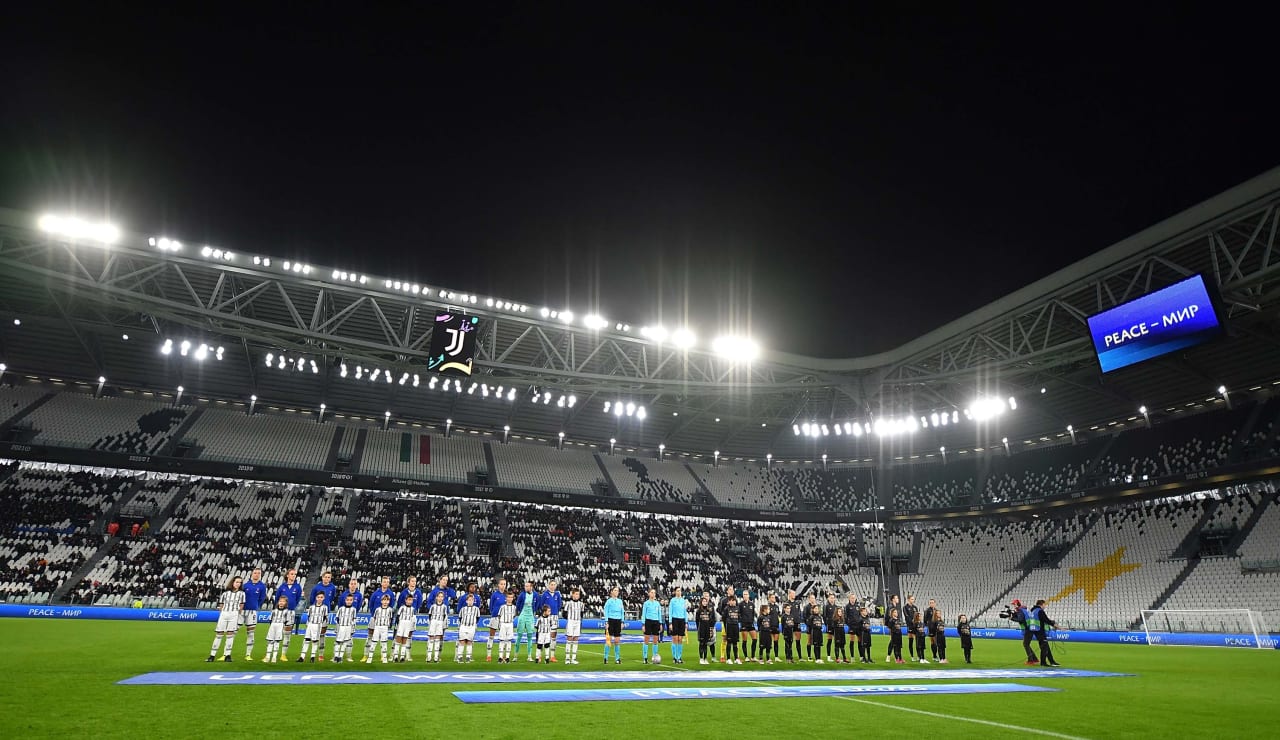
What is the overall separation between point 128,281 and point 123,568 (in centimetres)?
1334

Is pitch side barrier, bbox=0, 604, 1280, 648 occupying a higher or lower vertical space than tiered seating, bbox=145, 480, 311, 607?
lower

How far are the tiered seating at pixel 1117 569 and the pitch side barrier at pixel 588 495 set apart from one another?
4.86ft

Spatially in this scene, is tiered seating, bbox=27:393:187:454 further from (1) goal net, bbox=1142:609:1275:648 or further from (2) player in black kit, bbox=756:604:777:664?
(1) goal net, bbox=1142:609:1275:648

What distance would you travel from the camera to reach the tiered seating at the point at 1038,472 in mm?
43094

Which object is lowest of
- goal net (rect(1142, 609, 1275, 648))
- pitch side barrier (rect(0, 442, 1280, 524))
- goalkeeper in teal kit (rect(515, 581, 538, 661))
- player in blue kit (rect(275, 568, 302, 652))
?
goal net (rect(1142, 609, 1275, 648))

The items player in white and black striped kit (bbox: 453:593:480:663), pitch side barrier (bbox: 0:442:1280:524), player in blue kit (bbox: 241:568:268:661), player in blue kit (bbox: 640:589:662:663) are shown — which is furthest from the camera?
pitch side barrier (bbox: 0:442:1280:524)

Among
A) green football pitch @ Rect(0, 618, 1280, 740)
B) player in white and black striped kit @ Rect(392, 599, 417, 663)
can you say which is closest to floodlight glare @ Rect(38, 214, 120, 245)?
green football pitch @ Rect(0, 618, 1280, 740)

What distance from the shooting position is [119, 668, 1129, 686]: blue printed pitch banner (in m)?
10.3

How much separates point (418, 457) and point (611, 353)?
1801cm

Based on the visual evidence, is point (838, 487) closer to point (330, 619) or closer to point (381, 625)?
point (330, 619)

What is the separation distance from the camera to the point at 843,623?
1723 cm

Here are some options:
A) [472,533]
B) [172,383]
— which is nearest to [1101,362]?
[472,533]

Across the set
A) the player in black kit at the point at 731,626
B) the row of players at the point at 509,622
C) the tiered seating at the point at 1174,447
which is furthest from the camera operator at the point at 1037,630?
the tiered seating at the point at 1174,447

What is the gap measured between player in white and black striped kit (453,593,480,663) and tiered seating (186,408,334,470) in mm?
31324
